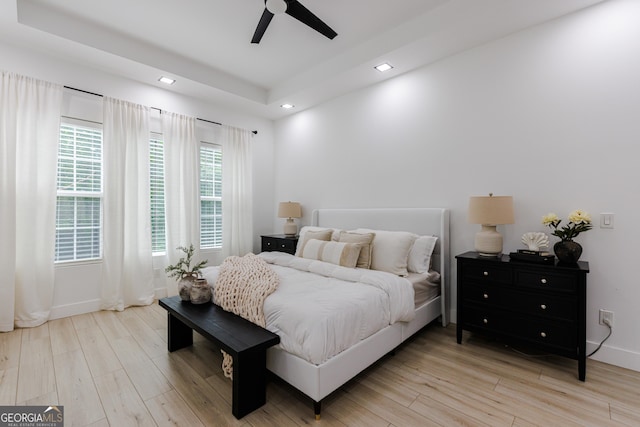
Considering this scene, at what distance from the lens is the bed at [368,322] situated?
5.63 ft

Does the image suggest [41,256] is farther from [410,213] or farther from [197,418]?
[410,213]

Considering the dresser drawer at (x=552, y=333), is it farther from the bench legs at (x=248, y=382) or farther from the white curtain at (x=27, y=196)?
the white curtain at (x=27, y=196)

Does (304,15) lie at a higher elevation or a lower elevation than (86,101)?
higher

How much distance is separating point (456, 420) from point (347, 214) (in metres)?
2.66

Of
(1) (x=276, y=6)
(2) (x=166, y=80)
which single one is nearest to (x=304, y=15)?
→ (1) (x=276, y=6)

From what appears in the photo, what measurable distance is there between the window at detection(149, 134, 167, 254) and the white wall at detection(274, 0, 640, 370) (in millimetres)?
2726

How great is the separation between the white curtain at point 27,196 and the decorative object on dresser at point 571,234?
15.8 ft

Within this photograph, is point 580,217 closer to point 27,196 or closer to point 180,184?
point 180,184

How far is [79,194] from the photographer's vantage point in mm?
3357

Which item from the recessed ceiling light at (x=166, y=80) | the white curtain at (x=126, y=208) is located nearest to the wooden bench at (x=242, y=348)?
the white curtain at (x=126, y=208)

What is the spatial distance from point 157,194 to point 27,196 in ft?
4.08

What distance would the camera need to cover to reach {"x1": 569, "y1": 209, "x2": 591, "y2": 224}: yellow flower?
2.23 metres

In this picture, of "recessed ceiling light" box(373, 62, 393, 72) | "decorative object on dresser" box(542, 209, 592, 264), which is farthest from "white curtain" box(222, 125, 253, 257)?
"decorative object on dresser" box(542, 209, 592, 264)

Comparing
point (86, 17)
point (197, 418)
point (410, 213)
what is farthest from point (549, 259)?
point (86, 17)
